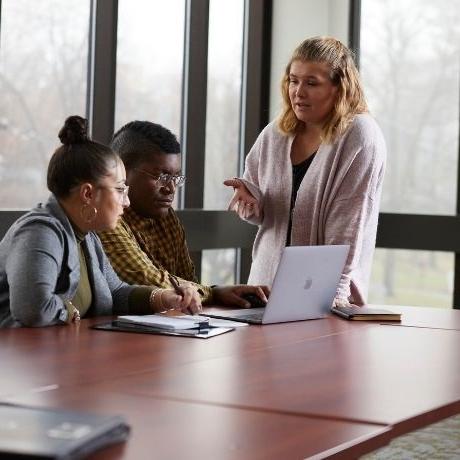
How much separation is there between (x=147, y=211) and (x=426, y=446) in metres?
1.49

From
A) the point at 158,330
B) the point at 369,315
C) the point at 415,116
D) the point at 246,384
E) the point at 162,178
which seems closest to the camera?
the point at 246,384

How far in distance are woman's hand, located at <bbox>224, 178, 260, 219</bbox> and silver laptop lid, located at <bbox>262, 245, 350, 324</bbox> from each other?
716mm

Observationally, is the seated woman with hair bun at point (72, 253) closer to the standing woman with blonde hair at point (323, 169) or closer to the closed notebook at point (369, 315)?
the closed notebook at point (369, 315)

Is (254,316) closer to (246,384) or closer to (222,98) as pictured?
(246,384)

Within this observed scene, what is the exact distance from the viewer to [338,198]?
3.83 m

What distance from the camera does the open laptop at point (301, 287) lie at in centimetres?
295

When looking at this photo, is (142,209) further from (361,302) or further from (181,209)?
(181,209)

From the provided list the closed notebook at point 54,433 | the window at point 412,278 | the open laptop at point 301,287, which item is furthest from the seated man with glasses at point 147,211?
the window at point 412,278

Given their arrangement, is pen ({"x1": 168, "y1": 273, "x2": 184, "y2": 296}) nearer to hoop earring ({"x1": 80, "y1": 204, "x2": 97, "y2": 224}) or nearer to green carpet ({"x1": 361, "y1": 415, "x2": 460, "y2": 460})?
hoop earring ({"x1": 80, "y1": 204, "x2": 97, "y2": 224})

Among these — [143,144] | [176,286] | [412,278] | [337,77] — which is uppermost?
[337,77]

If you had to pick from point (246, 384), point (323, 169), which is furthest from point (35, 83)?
point (246, 384)

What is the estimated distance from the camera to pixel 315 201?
3.85 m

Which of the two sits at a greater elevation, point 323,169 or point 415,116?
point 415,116

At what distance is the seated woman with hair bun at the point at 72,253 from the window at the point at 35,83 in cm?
125
